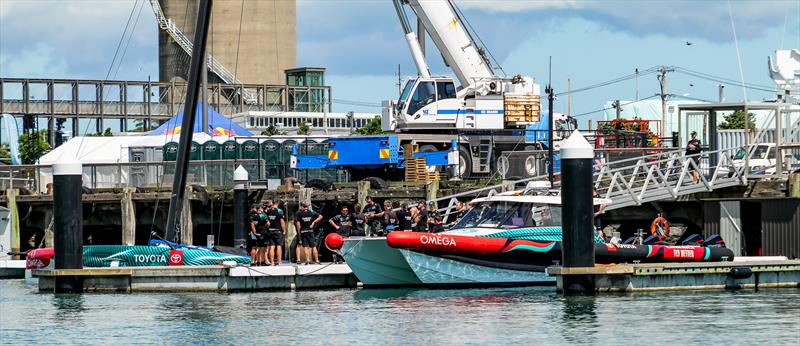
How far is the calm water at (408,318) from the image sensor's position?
87.4ft

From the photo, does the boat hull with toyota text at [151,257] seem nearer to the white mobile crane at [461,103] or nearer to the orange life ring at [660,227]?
the orange life ring at [660,227]

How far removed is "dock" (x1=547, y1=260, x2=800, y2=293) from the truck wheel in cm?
1726

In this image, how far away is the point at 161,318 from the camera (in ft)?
99.3

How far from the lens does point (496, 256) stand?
3434 centimetres

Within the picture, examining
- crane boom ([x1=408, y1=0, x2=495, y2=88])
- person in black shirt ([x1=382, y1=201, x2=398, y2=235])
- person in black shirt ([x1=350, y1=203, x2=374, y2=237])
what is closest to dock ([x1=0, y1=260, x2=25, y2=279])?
person in black shirt ([x1=350, y1=203, x2=374, y2=237])

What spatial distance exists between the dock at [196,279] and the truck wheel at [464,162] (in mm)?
14923

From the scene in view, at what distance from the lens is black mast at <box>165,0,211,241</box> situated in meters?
37.4

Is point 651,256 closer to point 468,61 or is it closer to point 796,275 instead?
point 796,275

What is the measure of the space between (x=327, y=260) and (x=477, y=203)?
25.9ft

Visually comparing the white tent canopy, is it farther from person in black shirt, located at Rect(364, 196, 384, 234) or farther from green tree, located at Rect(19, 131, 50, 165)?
green tree, located at Rect(19, 131, 50, 165)

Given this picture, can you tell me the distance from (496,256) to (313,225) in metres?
5.20

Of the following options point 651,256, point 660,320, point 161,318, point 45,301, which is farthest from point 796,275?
point 45,301

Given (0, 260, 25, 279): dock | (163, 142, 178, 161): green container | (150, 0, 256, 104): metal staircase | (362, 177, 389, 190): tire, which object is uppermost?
(150, 0, 256, 104): metal staircase

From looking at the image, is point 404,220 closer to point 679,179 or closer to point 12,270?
point 679,179
